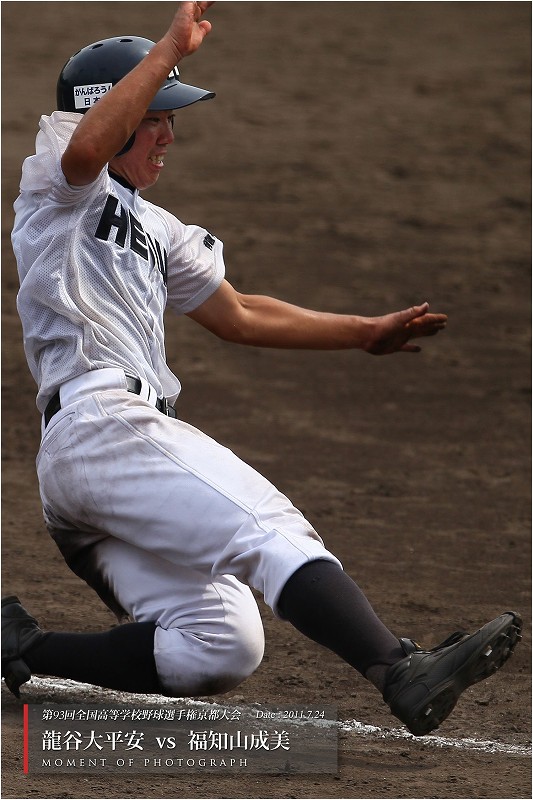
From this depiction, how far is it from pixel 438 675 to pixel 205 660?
1.77 feet

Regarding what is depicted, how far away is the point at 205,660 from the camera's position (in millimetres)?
2734

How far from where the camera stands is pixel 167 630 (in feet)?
9.17

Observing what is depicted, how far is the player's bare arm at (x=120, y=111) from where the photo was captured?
8.48 ft

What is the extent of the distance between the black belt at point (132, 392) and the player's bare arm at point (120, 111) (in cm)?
44

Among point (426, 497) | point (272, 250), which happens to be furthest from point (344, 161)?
point (426, 497)

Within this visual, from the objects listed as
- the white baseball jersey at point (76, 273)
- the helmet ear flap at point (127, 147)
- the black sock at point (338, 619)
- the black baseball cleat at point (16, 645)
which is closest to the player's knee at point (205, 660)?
the black sock at point (338, 619)

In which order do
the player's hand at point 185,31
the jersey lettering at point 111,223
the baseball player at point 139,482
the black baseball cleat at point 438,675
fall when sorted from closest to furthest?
the black baseball cleat at point 438,675 → the baseball player at point 139,482 → the player's hand at point 185,31 → the jersey lettering at point 111,223

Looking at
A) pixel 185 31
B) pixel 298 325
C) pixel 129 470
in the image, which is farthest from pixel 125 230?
pixel 298 325

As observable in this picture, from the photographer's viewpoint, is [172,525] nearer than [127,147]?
Yes

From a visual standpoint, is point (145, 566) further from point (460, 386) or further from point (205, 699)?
point (460, 386)

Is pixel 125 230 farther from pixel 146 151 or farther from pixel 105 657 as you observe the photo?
pixel 105 657

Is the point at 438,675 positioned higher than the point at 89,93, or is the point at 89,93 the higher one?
the point at 89,93

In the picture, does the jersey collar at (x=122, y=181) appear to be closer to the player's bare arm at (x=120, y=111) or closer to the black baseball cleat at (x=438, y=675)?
the player's bare arm at (x=120, y=111)

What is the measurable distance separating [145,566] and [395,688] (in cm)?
64
